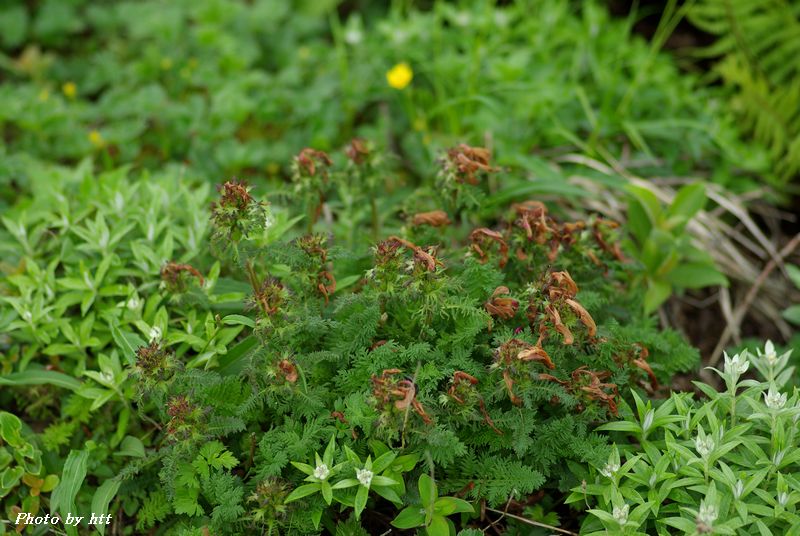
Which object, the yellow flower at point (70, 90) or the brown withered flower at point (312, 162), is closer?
the brown withered flower at point (312, 162)

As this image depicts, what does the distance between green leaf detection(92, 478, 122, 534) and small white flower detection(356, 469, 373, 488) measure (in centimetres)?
78

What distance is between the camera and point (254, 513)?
6.57 ft

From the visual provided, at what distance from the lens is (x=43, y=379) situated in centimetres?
242

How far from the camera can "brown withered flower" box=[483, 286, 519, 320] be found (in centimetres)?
218

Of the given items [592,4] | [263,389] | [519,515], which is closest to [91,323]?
[263,389]

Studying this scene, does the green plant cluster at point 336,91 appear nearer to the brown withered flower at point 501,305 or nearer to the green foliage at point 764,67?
the green foliage at point 764,67

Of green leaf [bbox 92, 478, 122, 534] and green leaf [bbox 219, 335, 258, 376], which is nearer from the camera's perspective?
green leaf [bbox 92, 478, 122, 534]

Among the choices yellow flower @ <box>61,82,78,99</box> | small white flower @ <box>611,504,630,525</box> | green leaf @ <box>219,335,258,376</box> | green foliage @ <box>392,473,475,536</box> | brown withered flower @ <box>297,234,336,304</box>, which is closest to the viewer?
small white flower @ <box>611,504,630,525</box>

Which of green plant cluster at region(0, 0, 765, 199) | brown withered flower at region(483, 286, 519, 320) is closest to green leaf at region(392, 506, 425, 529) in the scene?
brown withered flower at region(483, 286, 519, 320)

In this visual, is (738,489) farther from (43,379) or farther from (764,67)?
(764,67)

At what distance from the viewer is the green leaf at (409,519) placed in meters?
2.01

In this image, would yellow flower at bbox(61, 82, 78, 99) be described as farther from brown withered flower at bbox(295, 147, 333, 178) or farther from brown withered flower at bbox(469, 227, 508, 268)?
brown withered flower at bbox(469, 227, 508, 268)

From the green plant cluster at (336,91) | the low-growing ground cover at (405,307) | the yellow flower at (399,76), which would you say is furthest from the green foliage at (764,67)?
the yellow flower at (399,76)

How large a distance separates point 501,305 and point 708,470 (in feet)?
2.31
